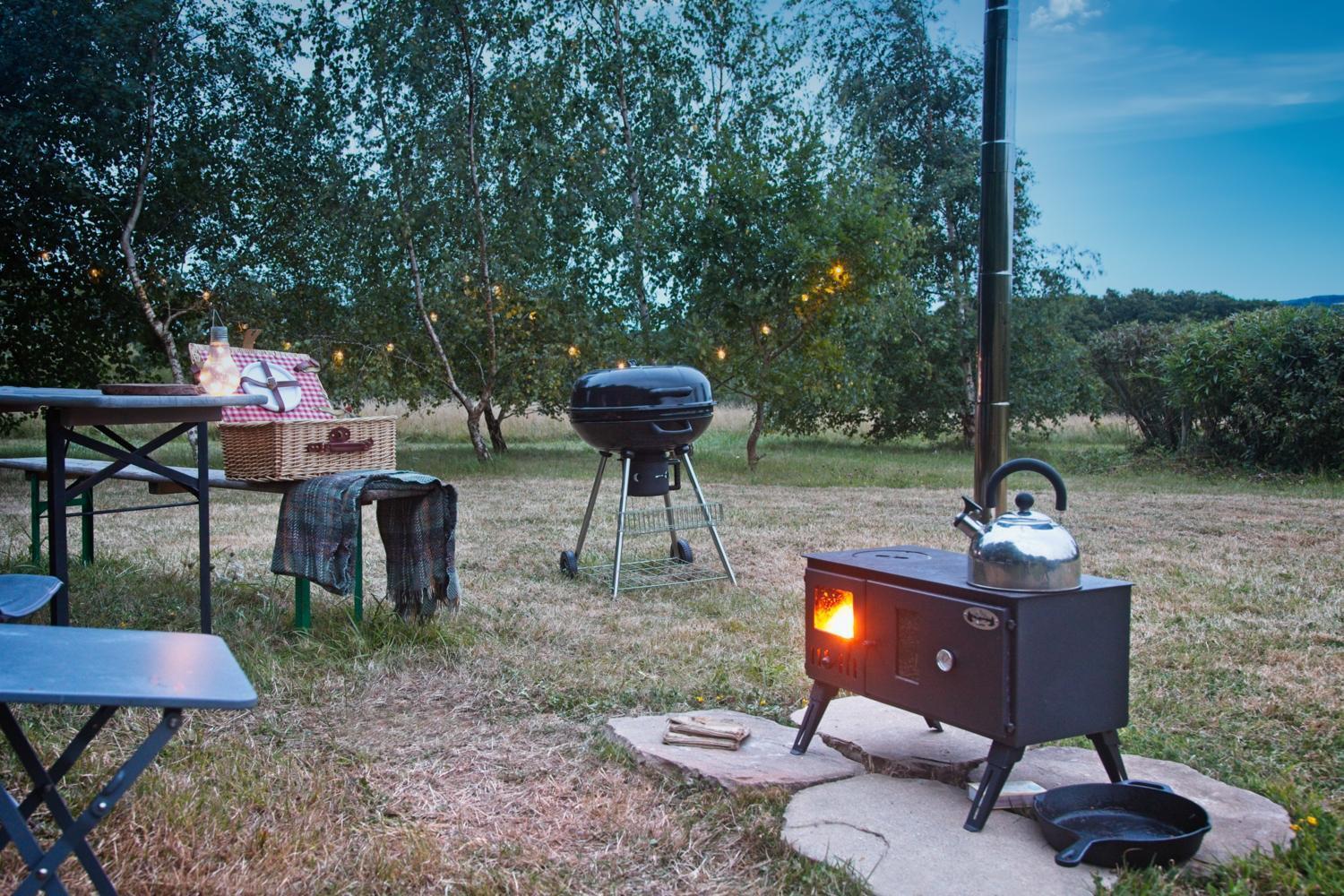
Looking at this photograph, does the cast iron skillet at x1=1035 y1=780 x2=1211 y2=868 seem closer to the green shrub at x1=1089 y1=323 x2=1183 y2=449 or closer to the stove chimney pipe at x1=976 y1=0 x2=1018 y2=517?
the stove chimney pipe at x1=976 y1=0 x2=1018 y2=517

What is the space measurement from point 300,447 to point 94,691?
2.55 m

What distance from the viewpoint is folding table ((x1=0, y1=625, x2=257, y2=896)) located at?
55.1 inches

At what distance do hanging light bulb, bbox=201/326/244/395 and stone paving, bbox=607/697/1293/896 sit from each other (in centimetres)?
206

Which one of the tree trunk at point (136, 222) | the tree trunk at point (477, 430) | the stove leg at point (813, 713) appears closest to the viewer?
the stove leg at point (813, 713)

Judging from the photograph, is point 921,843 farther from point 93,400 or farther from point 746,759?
point 93,400

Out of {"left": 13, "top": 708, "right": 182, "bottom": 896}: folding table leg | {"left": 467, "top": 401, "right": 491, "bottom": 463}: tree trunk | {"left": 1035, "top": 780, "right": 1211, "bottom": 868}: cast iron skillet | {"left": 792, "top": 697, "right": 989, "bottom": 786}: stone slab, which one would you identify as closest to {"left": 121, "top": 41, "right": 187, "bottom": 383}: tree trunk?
{"left": 467, "top": 401, "right": 491, "bottom": 463}: tree trunk

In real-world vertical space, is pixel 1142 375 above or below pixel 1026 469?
above

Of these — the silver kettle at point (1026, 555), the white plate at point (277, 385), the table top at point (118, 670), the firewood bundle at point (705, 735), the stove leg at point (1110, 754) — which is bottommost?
the firewood bundle at point (705, 735)

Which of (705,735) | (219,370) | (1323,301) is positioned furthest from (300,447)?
(1323,301)

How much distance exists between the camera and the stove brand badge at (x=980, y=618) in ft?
7.16

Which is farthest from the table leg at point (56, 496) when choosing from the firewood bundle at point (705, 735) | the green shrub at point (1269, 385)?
the green shrub at point (1269, 385)

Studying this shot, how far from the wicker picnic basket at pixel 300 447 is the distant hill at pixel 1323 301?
10.3 metres

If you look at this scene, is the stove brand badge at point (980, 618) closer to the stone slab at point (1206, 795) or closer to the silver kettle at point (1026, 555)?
the silver kettle at point (1026, 555)

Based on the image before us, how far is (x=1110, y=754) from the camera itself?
2377mm
